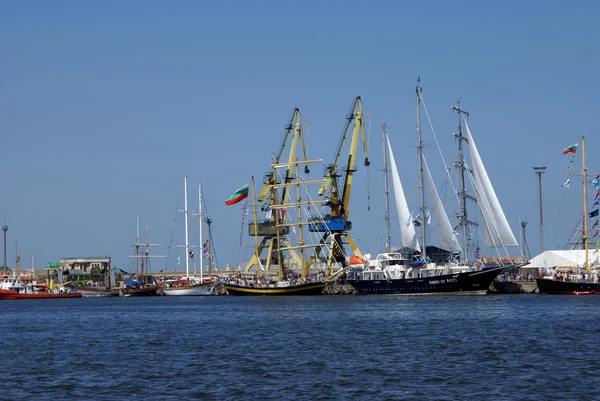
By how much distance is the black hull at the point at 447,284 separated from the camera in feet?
327

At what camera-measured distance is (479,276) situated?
99750 millimetres

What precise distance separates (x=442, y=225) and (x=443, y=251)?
11.1m

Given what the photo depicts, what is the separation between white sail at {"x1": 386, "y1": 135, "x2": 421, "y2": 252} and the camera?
359 ft

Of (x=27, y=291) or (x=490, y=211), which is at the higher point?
(x=490, y=211)

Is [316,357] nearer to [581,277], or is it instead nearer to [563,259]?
[581,277]

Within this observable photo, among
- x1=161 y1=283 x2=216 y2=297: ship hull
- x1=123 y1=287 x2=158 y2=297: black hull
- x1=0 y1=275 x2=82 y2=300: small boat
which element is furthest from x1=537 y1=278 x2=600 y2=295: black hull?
x1=0 y1=275 x2=82 y2=300: small boat

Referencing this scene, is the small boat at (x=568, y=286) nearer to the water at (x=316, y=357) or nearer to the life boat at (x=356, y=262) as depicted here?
the life boat at (x=356, y=262)

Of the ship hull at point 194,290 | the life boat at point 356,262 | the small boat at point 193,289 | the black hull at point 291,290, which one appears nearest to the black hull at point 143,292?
the small boat at point 193,289

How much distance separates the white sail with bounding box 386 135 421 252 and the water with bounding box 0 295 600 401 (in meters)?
38.0

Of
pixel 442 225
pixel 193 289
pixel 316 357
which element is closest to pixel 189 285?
pixel 193 289

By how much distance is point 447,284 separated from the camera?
331 ft

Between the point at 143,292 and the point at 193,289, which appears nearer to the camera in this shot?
the point at 193,289

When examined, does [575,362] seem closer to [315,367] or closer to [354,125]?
[315,367]

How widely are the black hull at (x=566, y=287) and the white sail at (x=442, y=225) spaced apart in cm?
935
